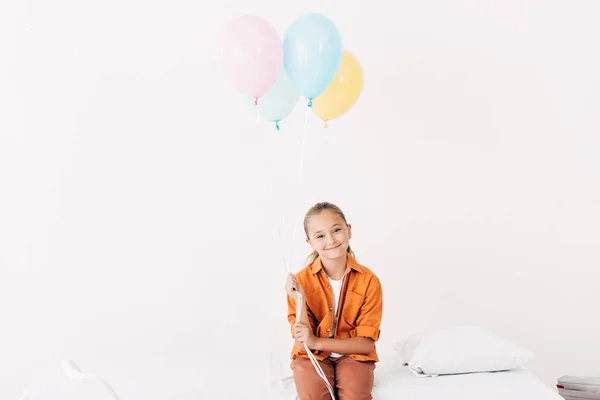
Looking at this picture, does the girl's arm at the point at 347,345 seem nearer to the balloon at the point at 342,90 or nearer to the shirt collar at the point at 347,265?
the shirt collar at the point at 347,265

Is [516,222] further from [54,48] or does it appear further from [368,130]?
[54,48]

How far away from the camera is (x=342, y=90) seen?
2.40 metres

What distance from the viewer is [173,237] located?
299cm

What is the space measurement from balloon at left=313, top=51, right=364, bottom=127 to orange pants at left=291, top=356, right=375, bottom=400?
890mm

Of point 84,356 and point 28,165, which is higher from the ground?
point 28,165

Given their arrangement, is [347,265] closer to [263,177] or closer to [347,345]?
[347,345]

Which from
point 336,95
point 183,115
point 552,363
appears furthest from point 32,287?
point 552,363

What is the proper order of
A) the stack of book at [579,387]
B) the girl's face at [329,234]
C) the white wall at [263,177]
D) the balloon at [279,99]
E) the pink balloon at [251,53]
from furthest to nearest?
the white wall at [263,177], the stack of book at [579,387], the balloon at [279,99], the girl's face at [329,234], the pink balloon at [251,53]

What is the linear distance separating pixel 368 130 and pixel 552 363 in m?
1.37

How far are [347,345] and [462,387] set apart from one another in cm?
40

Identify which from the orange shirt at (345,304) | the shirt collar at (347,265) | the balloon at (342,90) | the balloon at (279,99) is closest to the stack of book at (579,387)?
the orange shirt at (345,304)

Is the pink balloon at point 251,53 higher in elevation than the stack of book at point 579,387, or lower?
higher

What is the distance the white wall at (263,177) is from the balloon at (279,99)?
0.53 meters

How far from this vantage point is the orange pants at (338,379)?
7.04 feet
